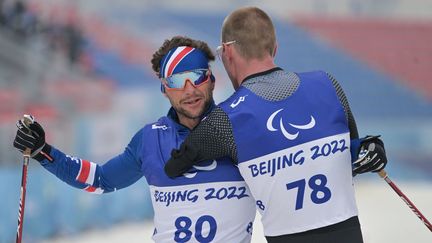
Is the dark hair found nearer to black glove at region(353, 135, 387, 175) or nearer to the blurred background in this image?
black glove at region(353, 135, 387, 175)

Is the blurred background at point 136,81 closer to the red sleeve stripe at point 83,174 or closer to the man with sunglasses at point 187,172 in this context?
the red sleeve stripe at point 83,174

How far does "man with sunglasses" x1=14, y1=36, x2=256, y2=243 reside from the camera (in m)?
2.31

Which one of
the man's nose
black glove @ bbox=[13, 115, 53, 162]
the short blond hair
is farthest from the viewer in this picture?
black glove @ bbox=[13, 115, 53, 162]

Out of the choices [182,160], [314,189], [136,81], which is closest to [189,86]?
[182,160]

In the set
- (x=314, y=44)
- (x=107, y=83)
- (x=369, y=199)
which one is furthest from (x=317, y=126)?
(x=314, y=44)

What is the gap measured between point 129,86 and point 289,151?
7945 mm

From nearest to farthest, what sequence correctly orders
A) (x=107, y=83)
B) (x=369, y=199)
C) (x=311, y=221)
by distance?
(x=311, y=221), (x=369, y=199), (x=107, y=83)

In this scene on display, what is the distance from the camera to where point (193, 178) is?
2.32m

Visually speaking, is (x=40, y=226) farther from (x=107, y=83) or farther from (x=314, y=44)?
(x=314, y=44)

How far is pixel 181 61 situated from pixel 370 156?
0.72m

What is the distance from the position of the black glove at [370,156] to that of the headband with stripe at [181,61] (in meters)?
0.62

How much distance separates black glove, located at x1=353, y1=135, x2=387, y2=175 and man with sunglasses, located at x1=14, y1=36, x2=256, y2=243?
39cm

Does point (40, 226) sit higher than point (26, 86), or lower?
lower

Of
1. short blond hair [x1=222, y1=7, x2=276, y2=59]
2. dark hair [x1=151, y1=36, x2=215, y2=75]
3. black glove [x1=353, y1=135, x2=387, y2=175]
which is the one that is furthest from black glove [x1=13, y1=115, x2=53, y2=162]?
black glove [x1=353, y1=135, x2=387, y2=175]
